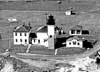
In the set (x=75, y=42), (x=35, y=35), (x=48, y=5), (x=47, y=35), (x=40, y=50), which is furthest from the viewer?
(x=48, y=5)

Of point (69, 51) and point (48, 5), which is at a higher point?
point (69, 51)

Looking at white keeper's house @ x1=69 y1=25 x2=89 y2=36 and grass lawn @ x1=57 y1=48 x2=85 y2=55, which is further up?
white keeper's house @ x1=69 y1=25 x2=89 y2=36

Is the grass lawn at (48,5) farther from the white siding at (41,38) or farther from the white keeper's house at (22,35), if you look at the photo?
the white keeper's house at (22,35)

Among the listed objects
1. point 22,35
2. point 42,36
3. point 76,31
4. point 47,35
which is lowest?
point 76,31

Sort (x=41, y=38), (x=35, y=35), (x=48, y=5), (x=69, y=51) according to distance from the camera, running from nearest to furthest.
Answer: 1. (x=69, y=51)
2. (x=41, y=38)
3. (x=35, y=35)
4. (x=48, y=5)

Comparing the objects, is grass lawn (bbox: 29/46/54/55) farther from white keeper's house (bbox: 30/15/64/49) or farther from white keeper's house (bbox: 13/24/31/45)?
white keeper's house (bbox: 13/24/31/45)

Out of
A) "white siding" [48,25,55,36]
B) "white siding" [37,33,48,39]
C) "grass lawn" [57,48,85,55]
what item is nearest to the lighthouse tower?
"white siding" [48,25,55,36]

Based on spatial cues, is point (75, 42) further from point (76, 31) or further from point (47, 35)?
point (76, 31)

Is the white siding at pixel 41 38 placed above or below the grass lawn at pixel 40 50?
above

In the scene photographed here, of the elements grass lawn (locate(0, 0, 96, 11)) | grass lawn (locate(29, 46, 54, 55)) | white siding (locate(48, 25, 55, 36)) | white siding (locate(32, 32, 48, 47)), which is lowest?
grass lawn (locate(0, 0, 96, 11))

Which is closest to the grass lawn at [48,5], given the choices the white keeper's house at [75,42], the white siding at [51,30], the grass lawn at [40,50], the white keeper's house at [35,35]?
the white keeper's house at [35,35]

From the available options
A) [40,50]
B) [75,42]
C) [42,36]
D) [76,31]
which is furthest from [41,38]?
[76,31]

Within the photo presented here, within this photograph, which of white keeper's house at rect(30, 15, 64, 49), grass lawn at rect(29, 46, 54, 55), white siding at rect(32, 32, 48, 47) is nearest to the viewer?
grass lawn at rect(29, 46, 54, 55)
